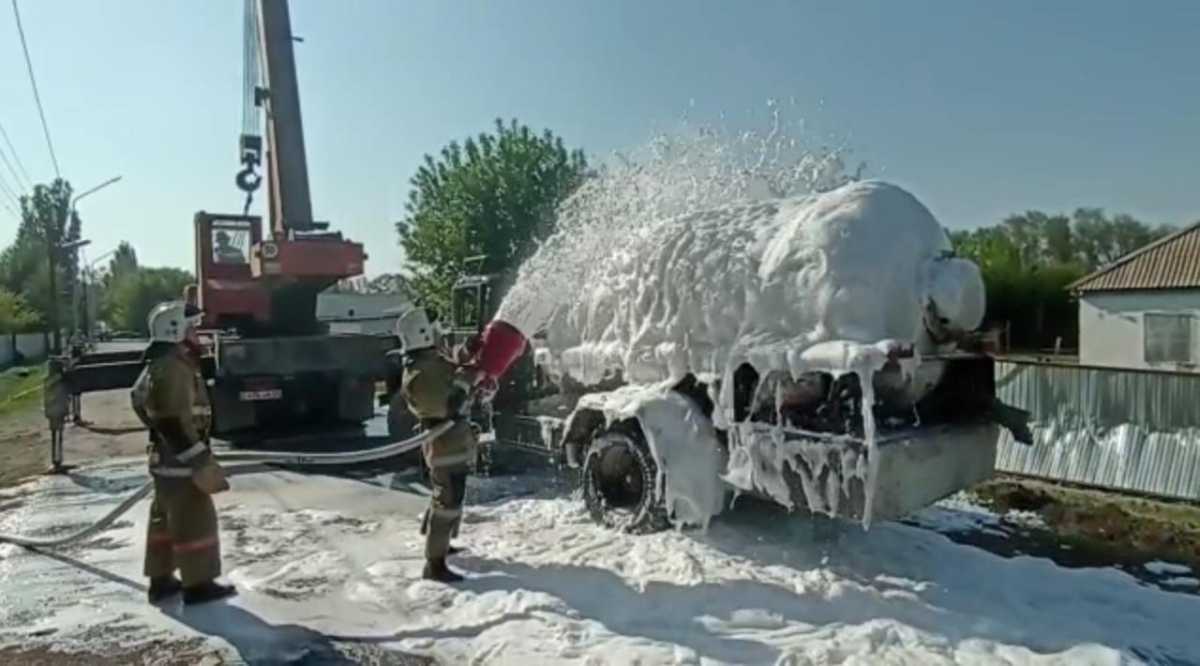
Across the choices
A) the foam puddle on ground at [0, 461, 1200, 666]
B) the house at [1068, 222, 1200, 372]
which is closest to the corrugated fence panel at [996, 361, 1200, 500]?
the foam puddle on ground at [0, 461, 1200, 666]

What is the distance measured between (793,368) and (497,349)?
2363mm

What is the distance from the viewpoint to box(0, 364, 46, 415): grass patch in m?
20.7

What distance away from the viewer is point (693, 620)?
496 centimetres

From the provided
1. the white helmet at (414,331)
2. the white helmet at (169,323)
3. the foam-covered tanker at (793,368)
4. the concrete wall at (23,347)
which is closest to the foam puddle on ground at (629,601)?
the foam-covered tanker at (793,368)

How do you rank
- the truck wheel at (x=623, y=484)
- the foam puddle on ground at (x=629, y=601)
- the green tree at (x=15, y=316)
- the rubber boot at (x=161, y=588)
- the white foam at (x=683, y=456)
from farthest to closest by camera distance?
1. the green tree at (x=15, y=316)
2. the truck wheel at (x=623, y=484)
3. the white foam at (x=683, y=456)
4. the rubber boot at (x=161, y=588)
5. the foam puddle on ground at (x=629, y=601)

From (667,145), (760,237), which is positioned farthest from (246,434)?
(760,237)

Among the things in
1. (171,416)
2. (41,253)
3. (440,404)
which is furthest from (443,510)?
(41,253)

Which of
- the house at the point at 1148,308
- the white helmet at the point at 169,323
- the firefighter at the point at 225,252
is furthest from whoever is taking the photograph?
the house at the point at 1148,308

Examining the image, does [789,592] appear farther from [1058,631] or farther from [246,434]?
[246,434]

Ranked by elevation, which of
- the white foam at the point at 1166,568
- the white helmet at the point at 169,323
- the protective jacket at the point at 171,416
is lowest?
the white foam at the point at 1166,568

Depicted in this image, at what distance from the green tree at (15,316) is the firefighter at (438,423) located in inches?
1668

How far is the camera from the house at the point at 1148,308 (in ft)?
76.5

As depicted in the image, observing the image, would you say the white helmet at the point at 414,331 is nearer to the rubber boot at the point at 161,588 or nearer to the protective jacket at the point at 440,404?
the protective jacket at the point at 440,404

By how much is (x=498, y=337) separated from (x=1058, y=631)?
4.08 metres
